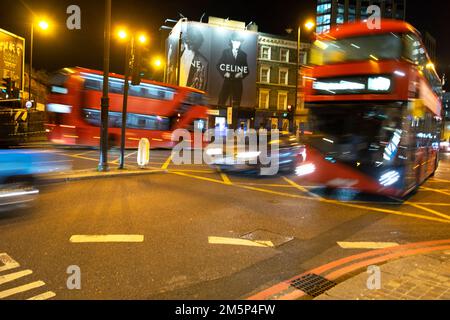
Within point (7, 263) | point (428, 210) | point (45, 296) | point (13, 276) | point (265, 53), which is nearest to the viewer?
point (45, 296)

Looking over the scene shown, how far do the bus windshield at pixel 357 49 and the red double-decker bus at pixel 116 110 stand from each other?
13.1m

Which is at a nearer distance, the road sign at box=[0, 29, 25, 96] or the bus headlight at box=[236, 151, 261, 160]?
the bus headlight at box=[236, 151, 261, 160]

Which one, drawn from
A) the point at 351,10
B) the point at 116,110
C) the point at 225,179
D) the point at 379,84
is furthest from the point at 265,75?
the point at 351,10

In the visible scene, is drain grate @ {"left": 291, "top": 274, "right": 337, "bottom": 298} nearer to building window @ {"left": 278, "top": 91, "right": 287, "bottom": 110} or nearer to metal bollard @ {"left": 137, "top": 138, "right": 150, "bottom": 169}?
metal bollard @ {"left": 137, "top": 138, "right": 150, "bottom": 169}

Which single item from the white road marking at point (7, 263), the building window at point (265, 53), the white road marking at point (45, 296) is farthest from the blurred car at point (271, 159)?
the building window at point (265, 53)

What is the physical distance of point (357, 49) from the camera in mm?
10016

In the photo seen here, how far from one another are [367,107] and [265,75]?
38.3 m

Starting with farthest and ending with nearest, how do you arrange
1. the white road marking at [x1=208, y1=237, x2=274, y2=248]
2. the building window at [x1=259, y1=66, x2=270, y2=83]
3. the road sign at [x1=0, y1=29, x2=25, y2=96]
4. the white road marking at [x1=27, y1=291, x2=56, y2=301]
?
the building window at [x1=259, y1=66, x2=270, y2=83]
the road sign at [x1=0, y1=29, x2=25, y2=96]
the white road marking at [x1=208, y1=237, x2=274, y2=248]
the white road marking at [x1=27, y1=291, x2=56, y2=301]

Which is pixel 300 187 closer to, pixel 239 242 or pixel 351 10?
pixel 239 242

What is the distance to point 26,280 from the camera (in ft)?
14.7

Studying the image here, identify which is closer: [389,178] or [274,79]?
[389,178]

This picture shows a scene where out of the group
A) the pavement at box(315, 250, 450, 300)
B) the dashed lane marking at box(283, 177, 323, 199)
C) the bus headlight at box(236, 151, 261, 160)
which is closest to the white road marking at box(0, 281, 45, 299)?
the pavement at box(315, 250, 450, 300)

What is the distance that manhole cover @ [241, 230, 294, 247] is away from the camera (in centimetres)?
639

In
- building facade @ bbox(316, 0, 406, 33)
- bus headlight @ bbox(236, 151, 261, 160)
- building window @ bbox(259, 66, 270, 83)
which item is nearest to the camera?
bus headlight @ bbox(236, 151, 261, 160)
